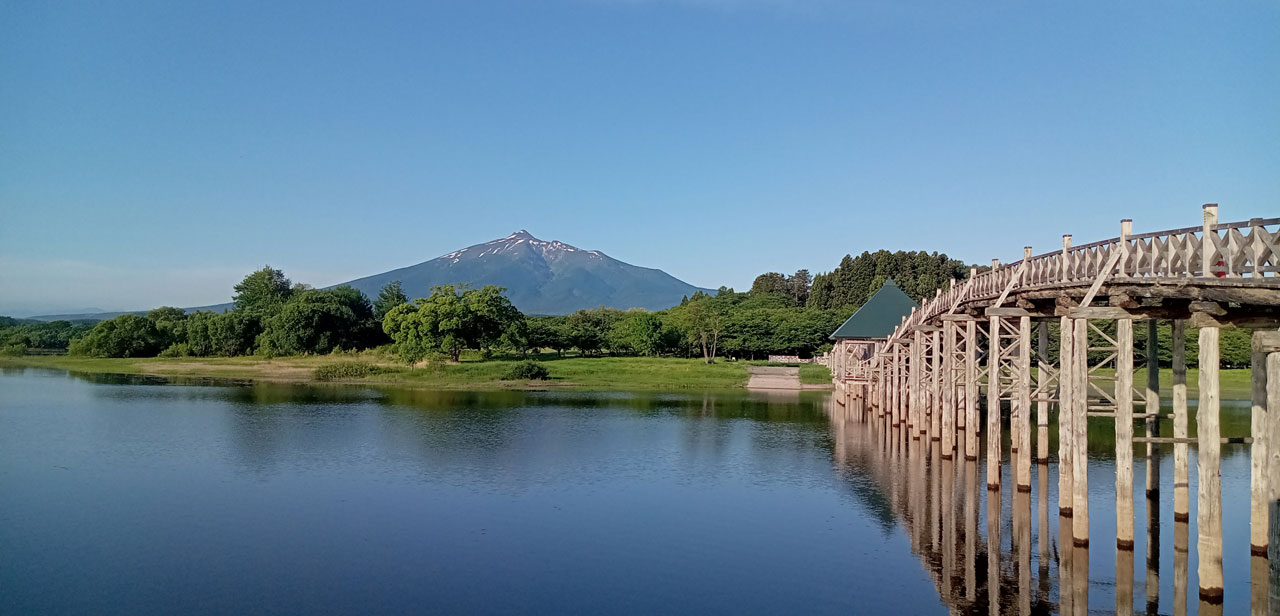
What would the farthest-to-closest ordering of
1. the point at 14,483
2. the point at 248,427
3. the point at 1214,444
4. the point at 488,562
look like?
1. the point at 248,427
2. the point at 14,483
3. the point at 488,562
4. the point at 1214,444

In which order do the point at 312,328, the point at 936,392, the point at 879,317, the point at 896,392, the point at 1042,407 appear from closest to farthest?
the point at 1042,407, the point at 936,392, the point at 896,392, the point at 879,317, the point at 312,328

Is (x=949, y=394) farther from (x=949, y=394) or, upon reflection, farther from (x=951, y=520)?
(x=951, y=520)

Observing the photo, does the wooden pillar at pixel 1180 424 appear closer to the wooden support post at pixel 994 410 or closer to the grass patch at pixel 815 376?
the wooden support post at pixel 994 410

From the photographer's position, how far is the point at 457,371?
68125mm

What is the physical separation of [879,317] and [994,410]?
114 ft

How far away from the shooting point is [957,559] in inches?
690

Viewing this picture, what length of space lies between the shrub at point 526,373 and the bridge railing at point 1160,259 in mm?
45749

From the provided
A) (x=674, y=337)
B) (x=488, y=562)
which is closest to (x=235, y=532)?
(x=488, y=562)

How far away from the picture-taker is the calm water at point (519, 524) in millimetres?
15266

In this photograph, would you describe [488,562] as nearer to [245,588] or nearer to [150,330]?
[245,588]

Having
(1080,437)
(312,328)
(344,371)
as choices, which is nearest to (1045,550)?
(1080,437)

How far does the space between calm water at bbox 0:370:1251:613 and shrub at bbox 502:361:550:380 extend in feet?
93.8

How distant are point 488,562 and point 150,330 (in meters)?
84.0

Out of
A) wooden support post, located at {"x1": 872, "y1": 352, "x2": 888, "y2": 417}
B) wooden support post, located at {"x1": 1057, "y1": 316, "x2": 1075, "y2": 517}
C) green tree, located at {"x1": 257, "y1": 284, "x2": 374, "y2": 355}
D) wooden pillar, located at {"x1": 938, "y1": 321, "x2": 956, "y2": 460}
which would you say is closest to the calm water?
wooden pillar, located at {"x1": 938, "y1": 321, "x2": 956, "y2": 460}
